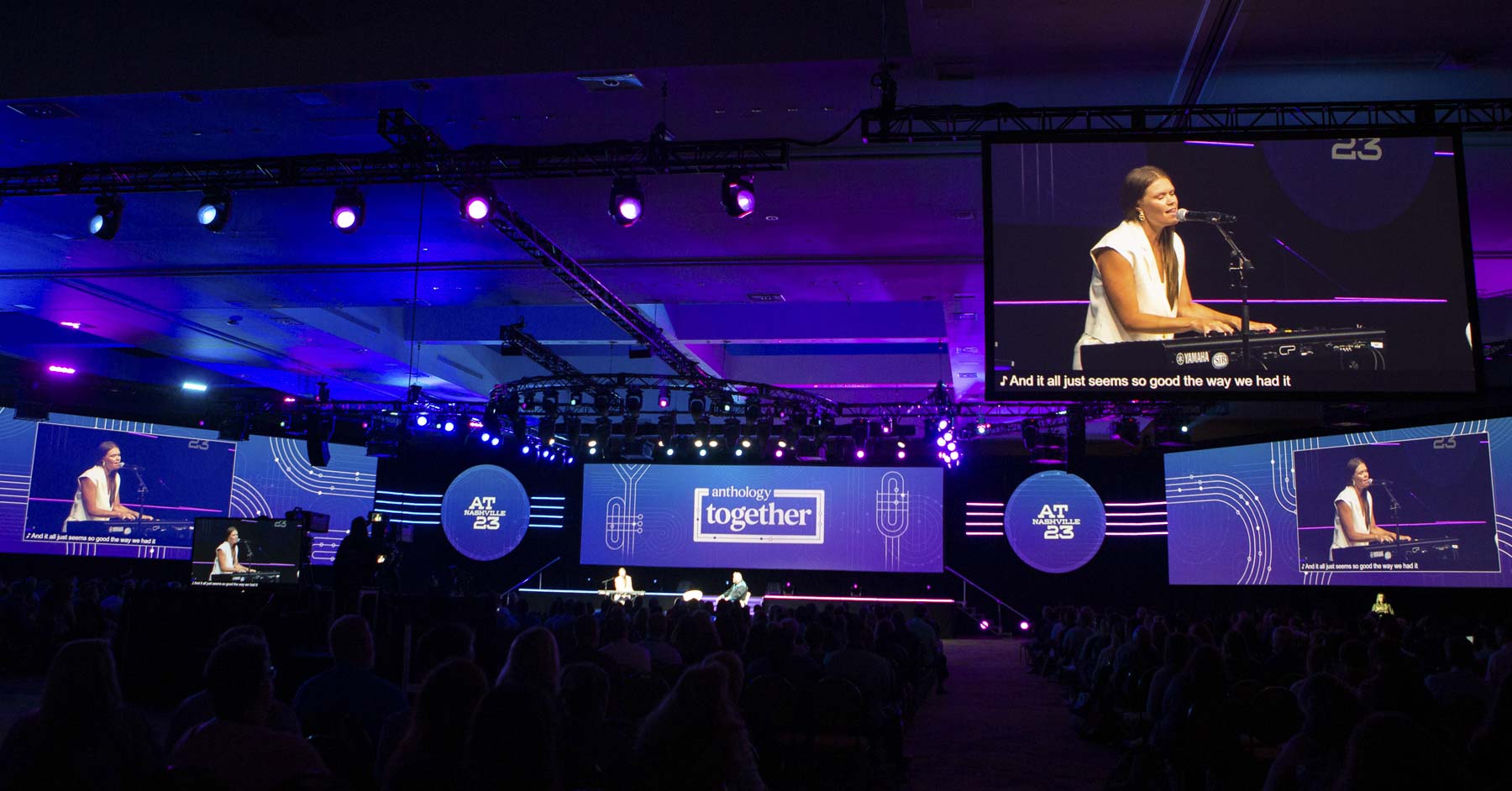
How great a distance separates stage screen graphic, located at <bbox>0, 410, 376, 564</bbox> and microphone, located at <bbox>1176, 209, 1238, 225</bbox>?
15620 mm

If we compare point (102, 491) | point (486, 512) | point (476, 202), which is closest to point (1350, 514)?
point (476, 202)

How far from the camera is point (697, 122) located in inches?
304

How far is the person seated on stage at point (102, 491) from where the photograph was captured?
54.8 feet

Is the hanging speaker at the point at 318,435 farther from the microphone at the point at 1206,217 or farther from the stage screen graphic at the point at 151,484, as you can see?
the microphone at the point at 1206,217

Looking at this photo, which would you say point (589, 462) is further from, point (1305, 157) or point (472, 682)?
point (472, 682)

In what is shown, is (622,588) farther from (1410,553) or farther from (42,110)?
(42,110)

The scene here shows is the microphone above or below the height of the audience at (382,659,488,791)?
above

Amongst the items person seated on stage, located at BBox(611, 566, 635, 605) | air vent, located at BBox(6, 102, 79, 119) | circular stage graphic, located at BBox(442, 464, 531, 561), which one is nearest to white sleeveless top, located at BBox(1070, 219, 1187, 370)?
air vent, located at BBox(6, 102, 79, 119)

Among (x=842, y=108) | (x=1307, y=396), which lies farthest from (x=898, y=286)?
(x=1307, y=396)

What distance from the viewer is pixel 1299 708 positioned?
4.26 metres

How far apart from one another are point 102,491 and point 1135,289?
17244 millimetres

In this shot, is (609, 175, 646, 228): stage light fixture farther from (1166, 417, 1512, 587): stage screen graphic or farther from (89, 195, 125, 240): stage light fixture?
(1166, 417, 1512, 587): stage screen graphic

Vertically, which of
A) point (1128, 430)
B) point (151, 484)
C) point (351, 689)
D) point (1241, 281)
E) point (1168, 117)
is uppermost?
point (1168, 117)

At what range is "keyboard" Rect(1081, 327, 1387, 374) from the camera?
5.75 meters
